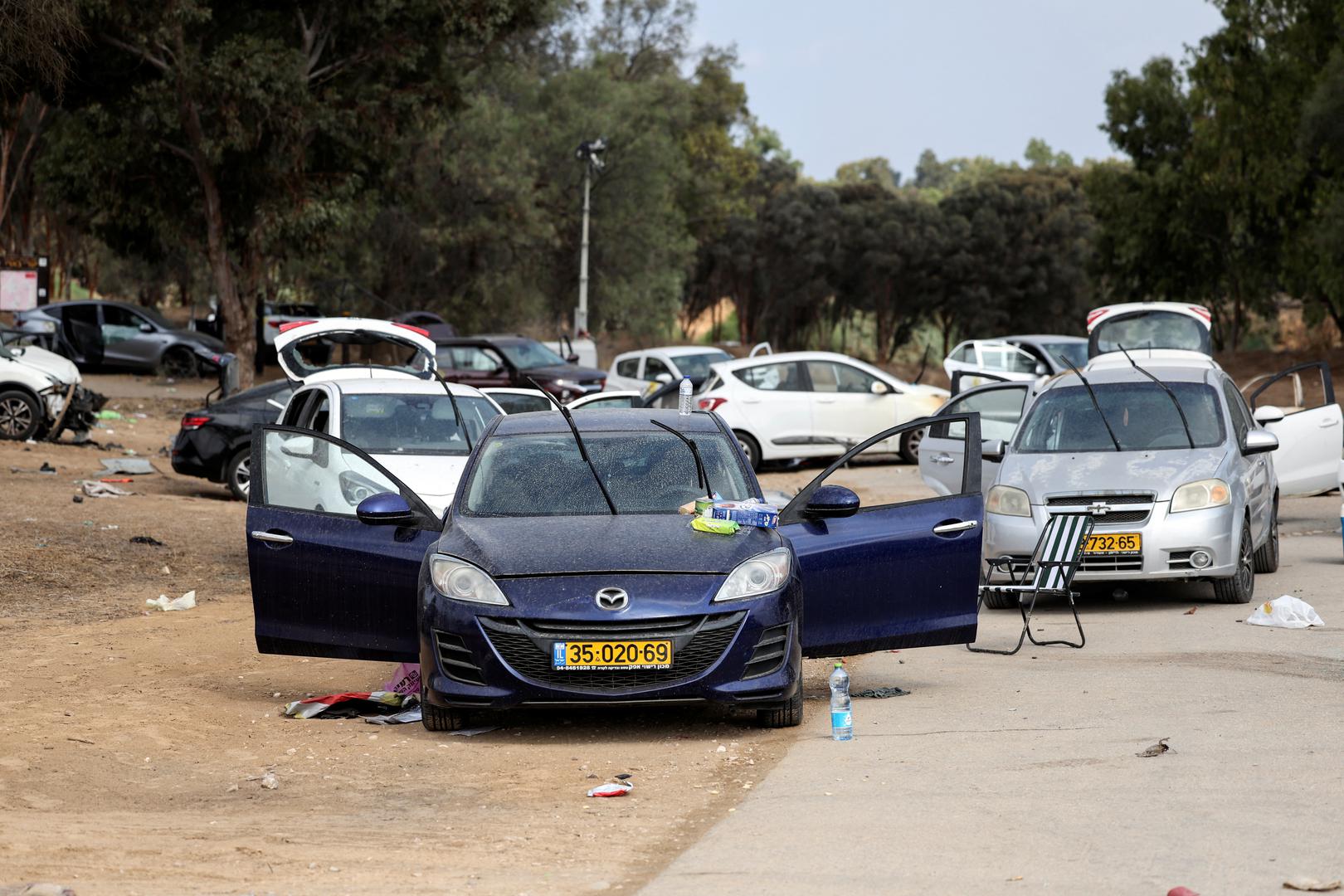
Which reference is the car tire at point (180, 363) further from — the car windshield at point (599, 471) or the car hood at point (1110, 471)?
the car windshield at point (599, 471)

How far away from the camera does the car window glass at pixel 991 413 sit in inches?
667

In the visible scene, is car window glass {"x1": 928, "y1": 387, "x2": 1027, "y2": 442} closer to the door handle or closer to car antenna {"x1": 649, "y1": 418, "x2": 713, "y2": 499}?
car antenna {"x1": 649, "y1": 418, "x2": 713, "y2": 499}

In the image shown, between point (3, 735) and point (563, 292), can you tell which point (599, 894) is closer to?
point (3, 735)

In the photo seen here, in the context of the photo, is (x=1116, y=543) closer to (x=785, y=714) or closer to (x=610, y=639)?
(x=785, y=714)

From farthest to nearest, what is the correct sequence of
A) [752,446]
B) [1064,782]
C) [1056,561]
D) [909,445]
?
[909,445]
[752,446]
[1056,561]
[1064,782]

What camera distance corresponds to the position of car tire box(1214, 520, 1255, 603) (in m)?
12.5

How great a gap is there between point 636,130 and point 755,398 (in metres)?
33.1

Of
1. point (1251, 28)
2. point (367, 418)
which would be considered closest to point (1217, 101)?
point (1251, 28)

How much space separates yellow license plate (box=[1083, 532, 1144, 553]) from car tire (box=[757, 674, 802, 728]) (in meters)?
4.44

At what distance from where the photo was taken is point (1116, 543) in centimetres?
1229

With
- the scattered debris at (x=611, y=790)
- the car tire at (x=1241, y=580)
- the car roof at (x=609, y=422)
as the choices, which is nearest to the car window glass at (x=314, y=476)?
the car roof at (x=609, y=422)

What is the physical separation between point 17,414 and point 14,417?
2.5 inches

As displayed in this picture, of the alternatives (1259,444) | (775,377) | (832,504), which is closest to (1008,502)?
(1259,444)

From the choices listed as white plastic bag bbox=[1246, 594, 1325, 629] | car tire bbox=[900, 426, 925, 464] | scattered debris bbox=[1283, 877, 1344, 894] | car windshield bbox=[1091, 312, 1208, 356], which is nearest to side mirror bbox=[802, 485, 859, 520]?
scattered debris bbox=[1283, 877, 1344, 894]
